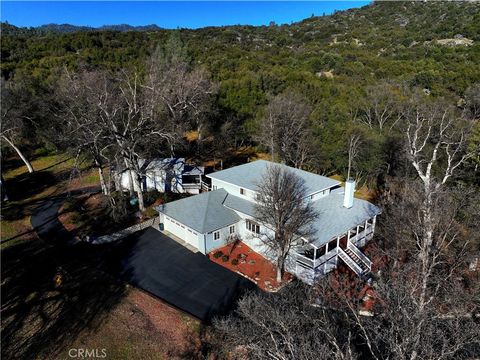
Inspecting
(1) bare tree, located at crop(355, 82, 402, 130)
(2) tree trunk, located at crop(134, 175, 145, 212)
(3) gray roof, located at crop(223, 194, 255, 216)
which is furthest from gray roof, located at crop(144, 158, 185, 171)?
(1) bare tree, located at crop(355, 82, 402, 130)

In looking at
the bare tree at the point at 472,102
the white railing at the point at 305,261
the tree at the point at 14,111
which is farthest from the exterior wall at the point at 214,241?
the bare tree at the point at 472,102

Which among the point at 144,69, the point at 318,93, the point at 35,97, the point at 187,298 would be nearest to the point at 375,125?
the point at 318,93

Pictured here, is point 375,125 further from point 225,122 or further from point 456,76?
Answer: point 225,122

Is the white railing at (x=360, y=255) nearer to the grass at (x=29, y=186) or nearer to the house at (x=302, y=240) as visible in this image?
the house at (x=302, y=240)

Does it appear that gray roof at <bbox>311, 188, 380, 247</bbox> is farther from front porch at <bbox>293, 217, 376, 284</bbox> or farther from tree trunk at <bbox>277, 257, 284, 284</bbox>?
tree trunk at <bbox>277, 257, 284, 284</bbox>

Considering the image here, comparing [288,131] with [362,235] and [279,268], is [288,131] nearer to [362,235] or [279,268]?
[362,235]

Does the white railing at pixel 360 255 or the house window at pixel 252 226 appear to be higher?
the house window at pixel 252 226
